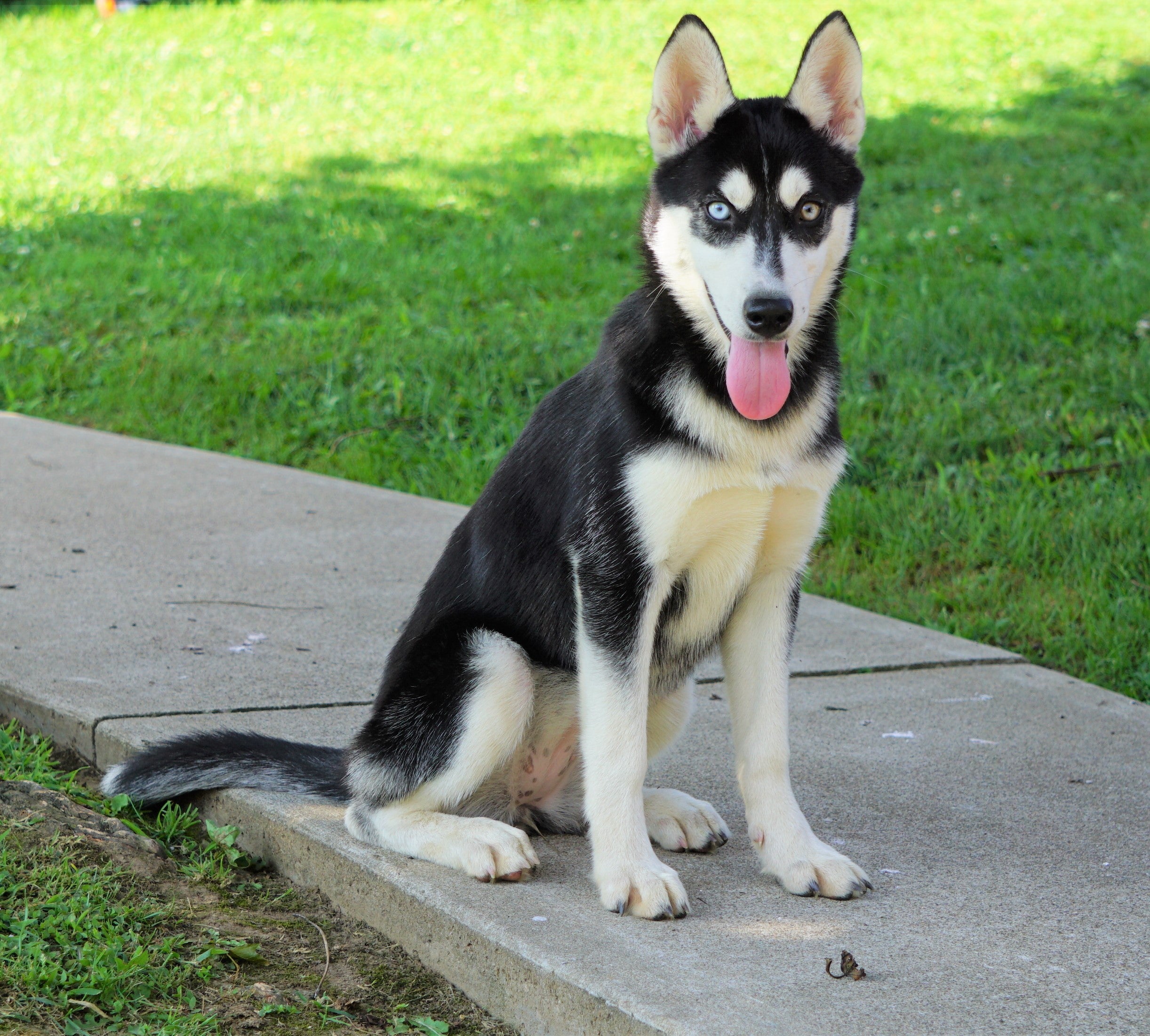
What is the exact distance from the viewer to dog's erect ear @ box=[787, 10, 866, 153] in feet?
9.11

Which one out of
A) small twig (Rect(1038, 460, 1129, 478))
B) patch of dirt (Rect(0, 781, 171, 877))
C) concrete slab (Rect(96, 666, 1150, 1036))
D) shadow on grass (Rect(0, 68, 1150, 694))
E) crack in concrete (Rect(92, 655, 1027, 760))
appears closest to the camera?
concrete slab (Rect(96, 666, 1150, 1036))

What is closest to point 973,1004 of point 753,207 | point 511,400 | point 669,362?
point 669,362

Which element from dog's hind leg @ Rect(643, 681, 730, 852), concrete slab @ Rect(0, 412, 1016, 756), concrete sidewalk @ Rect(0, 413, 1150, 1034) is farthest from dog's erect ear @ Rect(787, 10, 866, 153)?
concrete slab @ Rect(0, 412, 1016, 756)

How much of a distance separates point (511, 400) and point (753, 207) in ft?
13.4

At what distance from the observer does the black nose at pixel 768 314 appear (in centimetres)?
251

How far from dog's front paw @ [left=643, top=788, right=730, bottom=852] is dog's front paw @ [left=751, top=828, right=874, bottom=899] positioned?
0.20 metres

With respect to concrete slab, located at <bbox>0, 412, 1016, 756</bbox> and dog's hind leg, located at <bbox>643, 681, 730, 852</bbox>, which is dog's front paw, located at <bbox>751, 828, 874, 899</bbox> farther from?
concrete slab, located at <bbox>0, 412, 1016, 756</bbox>

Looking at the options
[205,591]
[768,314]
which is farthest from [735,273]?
[205,591]

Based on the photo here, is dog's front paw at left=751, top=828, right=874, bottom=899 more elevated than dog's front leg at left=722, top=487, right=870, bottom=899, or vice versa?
dog's front leg at left=722, top=487, right=870, bottom=899

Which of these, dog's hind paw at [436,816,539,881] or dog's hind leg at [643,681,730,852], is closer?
dog's hind paw at [436,816,539,881]

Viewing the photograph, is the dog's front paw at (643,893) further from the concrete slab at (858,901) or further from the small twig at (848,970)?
the small twig at (848,970)

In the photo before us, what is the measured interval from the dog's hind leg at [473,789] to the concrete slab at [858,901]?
5cm

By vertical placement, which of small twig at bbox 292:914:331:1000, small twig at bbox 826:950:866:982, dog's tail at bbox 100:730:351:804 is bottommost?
small twig at bbox 292:914:331:1000

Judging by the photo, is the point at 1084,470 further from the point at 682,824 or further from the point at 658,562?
the point at 658,562
